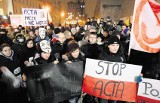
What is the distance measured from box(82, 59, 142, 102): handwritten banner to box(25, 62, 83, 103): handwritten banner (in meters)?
0.30

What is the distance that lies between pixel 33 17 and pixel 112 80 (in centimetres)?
548

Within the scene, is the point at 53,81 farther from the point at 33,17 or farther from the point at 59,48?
the point at 33,17

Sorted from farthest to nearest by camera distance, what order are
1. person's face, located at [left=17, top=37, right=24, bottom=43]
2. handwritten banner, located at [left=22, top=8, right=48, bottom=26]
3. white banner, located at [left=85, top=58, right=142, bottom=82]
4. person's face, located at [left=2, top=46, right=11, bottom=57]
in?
handwritten banner, located at [left=22, top=8, right=48, bottom=26]
person's face, located at [left=17, top=37, right=24, bottom=43]
person's face, located at [left=2, top=46, right=11, bottom=57]
white banner, located at [left=85, top=58, right=142, bottom=82]

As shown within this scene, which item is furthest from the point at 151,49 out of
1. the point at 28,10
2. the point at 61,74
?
the point at 28,10

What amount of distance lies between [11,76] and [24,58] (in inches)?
54.5

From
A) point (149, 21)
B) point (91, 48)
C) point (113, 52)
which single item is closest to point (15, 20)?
point (91, 48)

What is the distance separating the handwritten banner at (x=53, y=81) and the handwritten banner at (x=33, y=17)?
189 inches

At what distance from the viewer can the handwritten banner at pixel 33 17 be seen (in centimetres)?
864

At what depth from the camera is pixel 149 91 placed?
418 cm

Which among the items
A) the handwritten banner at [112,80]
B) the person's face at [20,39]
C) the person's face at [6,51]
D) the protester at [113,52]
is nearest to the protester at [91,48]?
the protester at [113,52]

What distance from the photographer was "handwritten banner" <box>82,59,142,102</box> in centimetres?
426

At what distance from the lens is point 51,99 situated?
428cm

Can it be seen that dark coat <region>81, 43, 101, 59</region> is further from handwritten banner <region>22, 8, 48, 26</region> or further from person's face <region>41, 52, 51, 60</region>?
handwritten banner <region>22, 8, 48, 26</region>

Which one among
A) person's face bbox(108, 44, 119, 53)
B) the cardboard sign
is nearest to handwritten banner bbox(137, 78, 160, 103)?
the cardboard sign
